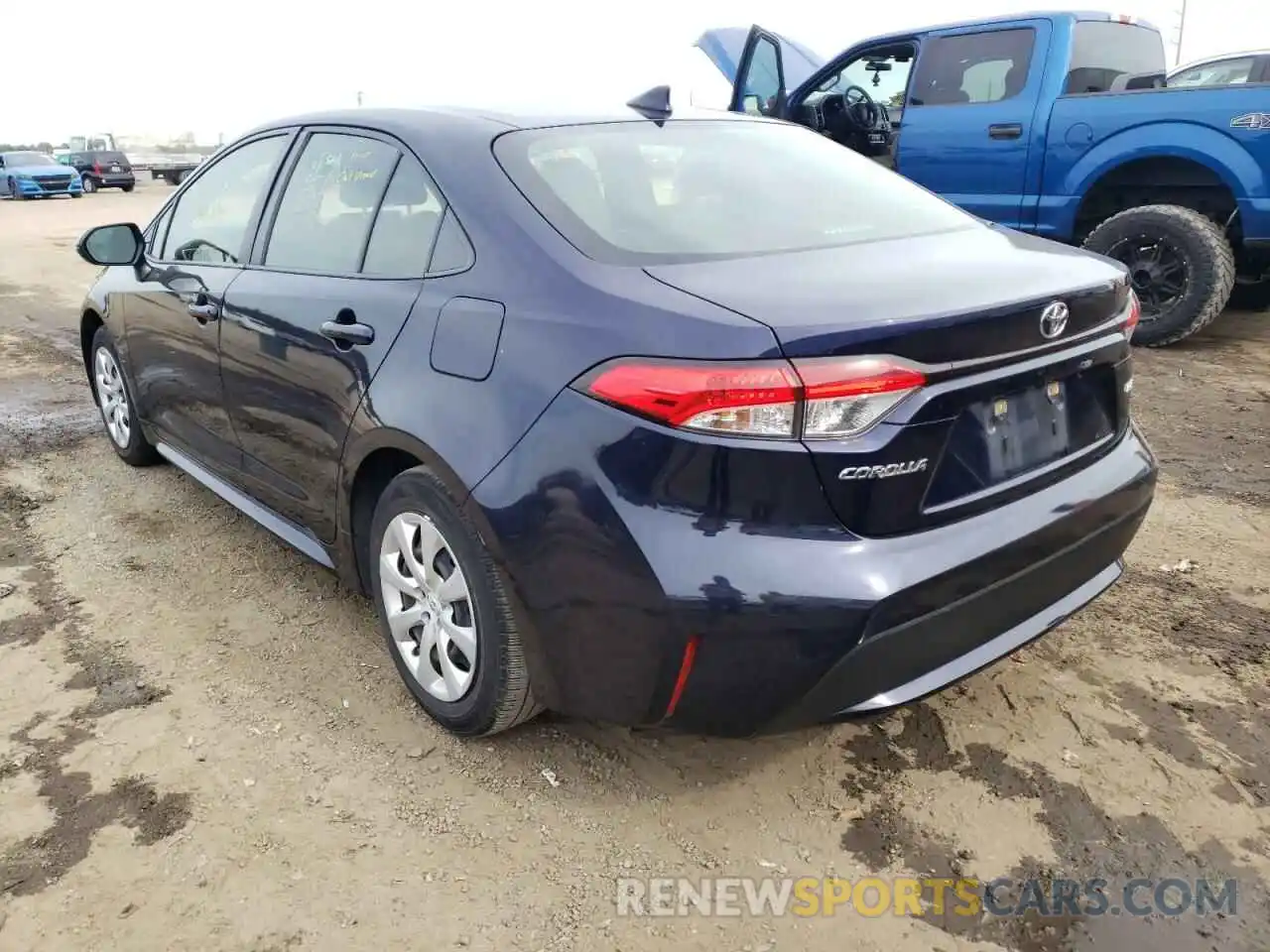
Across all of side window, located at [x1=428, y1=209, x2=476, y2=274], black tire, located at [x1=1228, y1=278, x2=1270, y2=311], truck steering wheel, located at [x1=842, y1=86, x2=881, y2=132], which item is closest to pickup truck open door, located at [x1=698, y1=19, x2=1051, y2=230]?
truck steering wheel, located at [x1=842, y1=86, x2=881, y2=132]

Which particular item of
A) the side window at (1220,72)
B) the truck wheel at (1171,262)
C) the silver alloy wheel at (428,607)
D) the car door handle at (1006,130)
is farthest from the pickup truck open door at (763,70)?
the silver alloy wheel at (428,607)

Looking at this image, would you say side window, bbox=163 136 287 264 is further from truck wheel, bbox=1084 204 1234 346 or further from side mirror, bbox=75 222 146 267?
truck wheel, bbox=1084 204 1234 346

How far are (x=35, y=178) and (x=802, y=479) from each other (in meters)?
34.5

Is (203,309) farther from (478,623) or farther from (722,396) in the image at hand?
(722,396)

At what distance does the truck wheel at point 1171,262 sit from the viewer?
5980mm

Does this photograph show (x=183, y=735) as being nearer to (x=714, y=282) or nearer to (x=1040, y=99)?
(x=714, y=282)

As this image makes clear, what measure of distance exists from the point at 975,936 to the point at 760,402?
1177 mm

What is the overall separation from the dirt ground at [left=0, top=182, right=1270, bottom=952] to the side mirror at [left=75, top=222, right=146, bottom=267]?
4.26 ft

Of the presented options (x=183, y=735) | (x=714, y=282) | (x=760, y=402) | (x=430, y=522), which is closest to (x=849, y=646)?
(x=760, y=402)

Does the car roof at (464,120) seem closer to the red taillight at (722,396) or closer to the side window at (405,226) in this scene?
the side window at (405,226)

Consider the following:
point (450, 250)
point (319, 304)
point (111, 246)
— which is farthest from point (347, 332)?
point (111, 246)

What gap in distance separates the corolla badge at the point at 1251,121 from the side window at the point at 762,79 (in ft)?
10.2

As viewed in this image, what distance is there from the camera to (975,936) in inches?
79.0

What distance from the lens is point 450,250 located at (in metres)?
2.47
